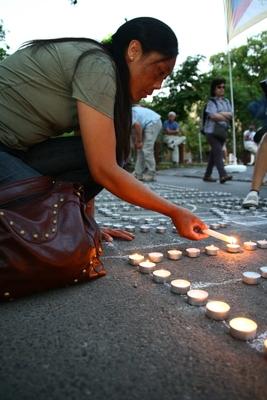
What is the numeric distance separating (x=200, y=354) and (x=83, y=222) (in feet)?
2.82

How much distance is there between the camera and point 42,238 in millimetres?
1660

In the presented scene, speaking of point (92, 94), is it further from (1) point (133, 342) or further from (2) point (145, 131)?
(2) point (145, 131)

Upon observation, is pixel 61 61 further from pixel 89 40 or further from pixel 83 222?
pixel 83 222

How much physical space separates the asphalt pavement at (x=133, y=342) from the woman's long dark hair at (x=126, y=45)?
895mm

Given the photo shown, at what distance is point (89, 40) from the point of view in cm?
205

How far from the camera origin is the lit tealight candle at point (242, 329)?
4.58ft

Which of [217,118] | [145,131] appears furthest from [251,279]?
[145,131]

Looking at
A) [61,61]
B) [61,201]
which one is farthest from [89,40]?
[61,201]

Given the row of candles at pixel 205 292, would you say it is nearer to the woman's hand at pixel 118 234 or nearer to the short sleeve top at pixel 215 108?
the woman's hand at pixel 118 234

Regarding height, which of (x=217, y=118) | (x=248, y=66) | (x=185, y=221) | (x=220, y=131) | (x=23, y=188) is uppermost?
(x=248, y=66)

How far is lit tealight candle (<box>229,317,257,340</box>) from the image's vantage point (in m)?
1.40

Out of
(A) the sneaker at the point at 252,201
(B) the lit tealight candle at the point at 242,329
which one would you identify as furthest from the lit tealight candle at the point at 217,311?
(A) the sneaker at the point at 252,201

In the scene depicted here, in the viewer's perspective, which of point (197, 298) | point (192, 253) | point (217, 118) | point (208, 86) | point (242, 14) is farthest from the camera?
point (208, 86)

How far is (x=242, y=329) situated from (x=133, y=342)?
40cm
